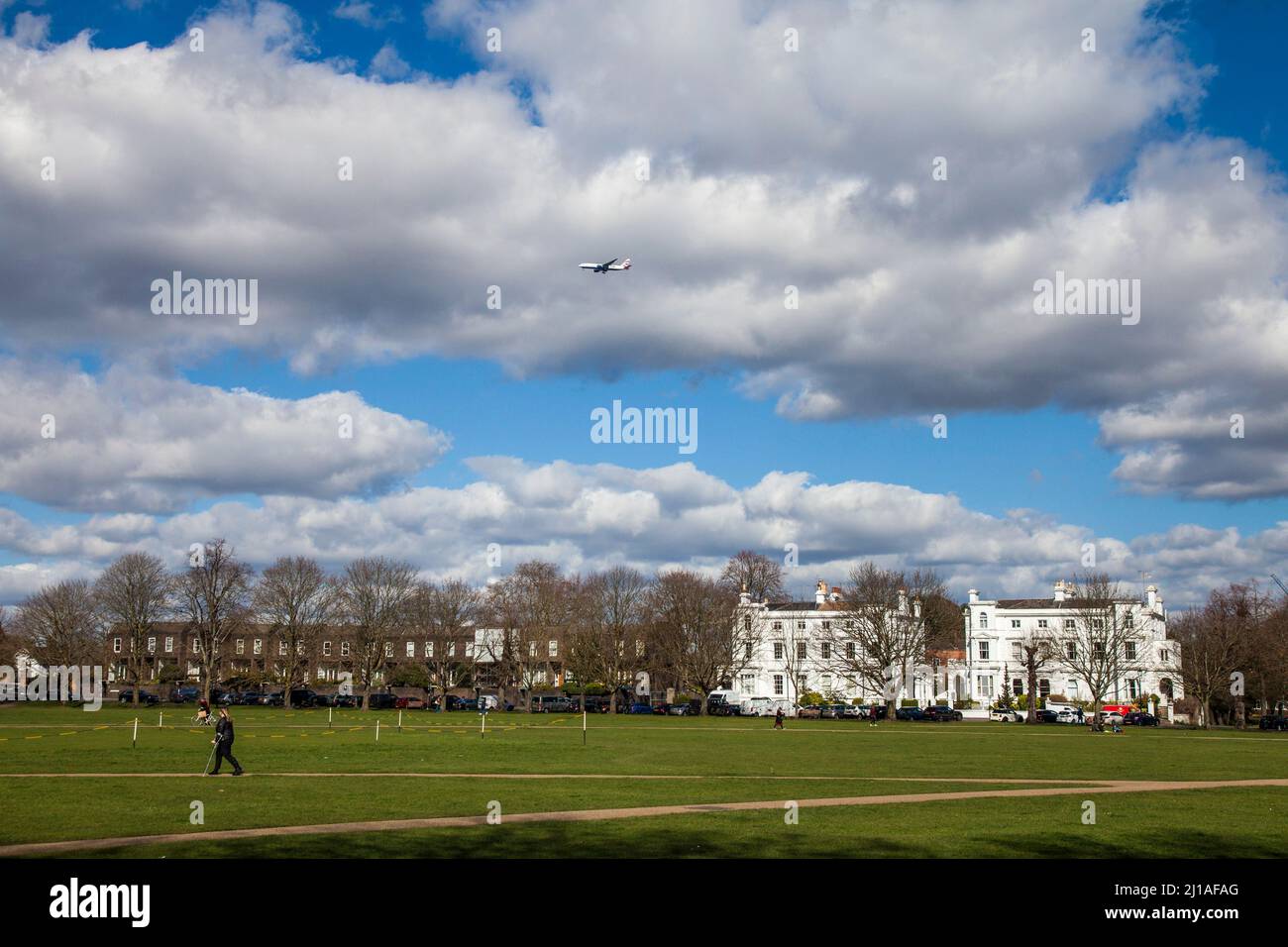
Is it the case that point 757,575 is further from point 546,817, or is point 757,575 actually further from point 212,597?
point 546,817

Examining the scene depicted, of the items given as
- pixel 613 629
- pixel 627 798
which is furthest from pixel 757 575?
pixel 627 798

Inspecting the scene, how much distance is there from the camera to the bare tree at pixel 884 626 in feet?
302

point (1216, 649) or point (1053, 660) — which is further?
point (1053, 660)

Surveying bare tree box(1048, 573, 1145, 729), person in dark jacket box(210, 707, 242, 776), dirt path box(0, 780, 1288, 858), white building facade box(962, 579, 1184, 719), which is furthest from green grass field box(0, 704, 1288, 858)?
white building facade box(962, 579, 1184, 719)

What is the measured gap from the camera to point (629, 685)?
11125cm

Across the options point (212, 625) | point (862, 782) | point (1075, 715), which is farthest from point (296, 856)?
point (212, 625)

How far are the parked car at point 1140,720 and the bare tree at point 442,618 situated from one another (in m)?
62.7

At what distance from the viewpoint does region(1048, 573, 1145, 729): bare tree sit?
9112cm

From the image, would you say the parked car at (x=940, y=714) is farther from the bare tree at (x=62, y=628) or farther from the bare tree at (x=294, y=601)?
the bare tree at (x=62, y=628)

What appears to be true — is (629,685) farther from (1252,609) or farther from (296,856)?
(296,856)

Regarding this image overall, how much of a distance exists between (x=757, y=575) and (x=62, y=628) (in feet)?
238

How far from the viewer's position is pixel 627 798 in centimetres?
2583
